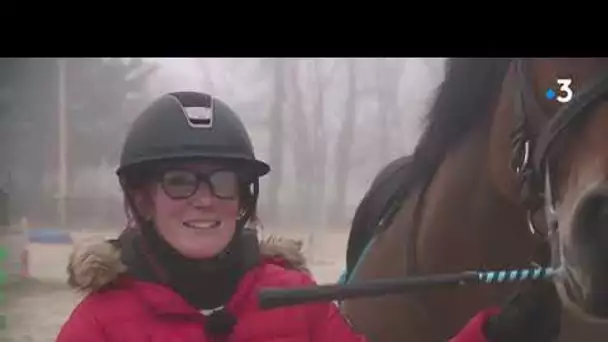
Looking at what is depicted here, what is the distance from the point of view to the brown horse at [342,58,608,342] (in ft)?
8.12

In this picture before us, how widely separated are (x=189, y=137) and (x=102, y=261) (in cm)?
40

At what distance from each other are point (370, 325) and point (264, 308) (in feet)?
0.99

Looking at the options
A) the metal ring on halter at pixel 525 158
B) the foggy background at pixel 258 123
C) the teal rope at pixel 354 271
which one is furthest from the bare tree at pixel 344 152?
the metal ring on halter at pixel 525 158

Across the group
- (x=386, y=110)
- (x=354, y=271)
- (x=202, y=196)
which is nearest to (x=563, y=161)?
(x=386, y=110)

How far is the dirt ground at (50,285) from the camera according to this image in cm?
249

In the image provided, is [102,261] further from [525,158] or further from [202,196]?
[525,158]

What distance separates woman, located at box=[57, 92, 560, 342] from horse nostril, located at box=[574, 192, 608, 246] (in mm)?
686

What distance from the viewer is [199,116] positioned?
97.7 inches

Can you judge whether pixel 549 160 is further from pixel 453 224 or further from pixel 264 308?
pixel 264 308

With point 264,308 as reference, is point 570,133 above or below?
above

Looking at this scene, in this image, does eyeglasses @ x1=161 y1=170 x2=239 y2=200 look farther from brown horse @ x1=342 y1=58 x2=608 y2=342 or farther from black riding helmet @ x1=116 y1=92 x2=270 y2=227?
brown horse @ x1=342 y1=58 x2=608 y2=342

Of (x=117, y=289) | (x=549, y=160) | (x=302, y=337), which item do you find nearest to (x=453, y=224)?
(x=549, y=160)

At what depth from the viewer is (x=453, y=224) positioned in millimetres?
2537

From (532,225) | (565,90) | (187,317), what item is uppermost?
(565,90)
